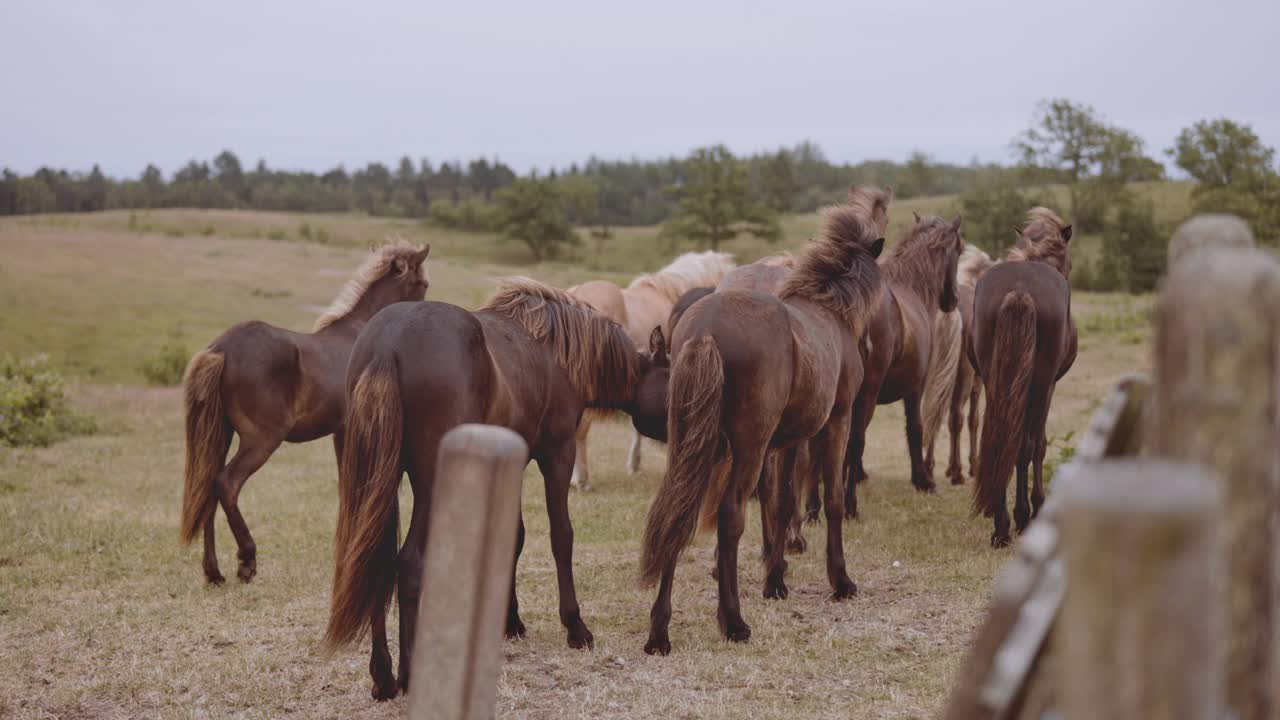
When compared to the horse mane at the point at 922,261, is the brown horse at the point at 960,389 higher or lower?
lower

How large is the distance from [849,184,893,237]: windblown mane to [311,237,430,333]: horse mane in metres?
3.95

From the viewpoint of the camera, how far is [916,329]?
9156mm

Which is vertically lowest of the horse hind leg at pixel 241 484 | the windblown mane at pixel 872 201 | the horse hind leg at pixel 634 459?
the horse hind leg at pixel 634 459

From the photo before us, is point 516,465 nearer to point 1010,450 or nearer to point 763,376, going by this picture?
point 763,376

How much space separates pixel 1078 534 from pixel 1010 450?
286 inches

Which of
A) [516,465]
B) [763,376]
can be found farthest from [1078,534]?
[763,376]

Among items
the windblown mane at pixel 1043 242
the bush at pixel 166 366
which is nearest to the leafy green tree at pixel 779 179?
the bush at pixel 166 366

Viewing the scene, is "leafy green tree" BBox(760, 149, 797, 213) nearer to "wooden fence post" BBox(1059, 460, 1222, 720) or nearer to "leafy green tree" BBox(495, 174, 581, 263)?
"leafy green tree" BBox(495, 174, 581, 263)

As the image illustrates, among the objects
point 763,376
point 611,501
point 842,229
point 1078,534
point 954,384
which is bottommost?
point 611,501

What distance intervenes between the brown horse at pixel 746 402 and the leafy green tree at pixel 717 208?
5193 centimetres

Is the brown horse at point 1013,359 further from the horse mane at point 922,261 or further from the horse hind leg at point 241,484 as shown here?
the horse hind leg at point 241,484

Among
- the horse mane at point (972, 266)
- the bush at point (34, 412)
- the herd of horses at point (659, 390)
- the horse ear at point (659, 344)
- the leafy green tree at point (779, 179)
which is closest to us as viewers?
the herd of horses at point (659, 390)

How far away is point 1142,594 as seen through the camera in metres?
1.13

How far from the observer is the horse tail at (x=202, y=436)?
23.4ft
